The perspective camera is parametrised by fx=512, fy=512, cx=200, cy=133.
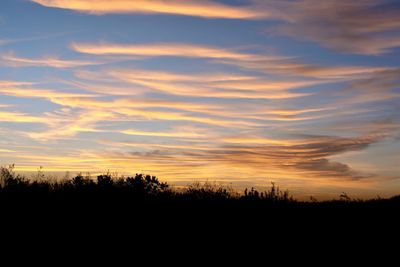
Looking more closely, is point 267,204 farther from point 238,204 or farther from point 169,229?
point 169,229

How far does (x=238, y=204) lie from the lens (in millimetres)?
18359

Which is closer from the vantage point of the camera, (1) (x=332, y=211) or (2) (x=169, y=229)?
(2) (x=169, y=229)

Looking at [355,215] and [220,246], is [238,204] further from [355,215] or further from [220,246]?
[220,246]

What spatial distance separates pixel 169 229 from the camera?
14.5m

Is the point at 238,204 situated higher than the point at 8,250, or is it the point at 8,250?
the point at 238,204

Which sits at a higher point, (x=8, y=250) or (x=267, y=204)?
(x=267, y=204)

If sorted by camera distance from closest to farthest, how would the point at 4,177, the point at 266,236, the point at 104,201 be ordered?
the point at 266,236 < the point at 104,201 < the point at 4,177

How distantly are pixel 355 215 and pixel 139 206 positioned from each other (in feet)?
23.5

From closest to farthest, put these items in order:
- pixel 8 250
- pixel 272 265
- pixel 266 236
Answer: pixel 272 265 < pixel 8 250 < pixel 266 236

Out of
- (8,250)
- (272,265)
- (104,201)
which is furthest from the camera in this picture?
(104,201)

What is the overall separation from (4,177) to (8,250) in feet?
28.0

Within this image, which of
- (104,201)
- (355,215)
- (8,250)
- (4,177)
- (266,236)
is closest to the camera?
(8,250)

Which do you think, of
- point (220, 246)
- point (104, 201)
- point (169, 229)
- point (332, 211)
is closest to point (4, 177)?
point (104, 201)

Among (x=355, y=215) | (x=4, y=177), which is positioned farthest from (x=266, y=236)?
(x=4, y=177)
